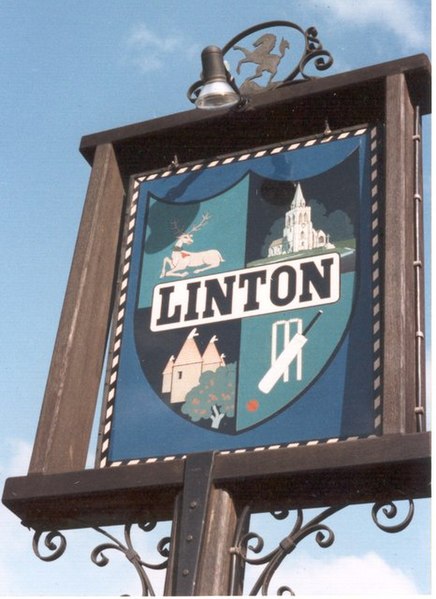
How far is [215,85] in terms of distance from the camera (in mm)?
5637

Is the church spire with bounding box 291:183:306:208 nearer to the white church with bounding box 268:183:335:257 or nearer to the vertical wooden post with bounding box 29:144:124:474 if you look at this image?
the white church with bounding box 268:183:335:257

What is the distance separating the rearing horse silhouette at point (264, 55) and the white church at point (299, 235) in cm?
91

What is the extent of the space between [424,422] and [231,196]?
1475mm

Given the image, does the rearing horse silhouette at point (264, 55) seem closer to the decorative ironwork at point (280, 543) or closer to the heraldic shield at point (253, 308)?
the heraldic shield at point (253, 308)

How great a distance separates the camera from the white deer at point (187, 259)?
5.46 meters

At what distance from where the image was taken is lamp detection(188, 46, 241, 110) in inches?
221

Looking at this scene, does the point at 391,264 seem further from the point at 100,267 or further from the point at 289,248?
the point at 100,267

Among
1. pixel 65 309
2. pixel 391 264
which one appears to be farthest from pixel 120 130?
pixel 391 264

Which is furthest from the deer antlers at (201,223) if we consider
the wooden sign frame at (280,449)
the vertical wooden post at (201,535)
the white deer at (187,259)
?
the vertical wooden post at (201,535)

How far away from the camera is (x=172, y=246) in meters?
5.62

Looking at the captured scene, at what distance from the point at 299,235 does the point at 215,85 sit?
2.69 ft

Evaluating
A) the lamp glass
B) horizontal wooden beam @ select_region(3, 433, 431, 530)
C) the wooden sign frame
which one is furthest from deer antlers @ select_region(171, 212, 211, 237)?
horizontal wooden beam @ select_region(3, 433, 431, 530)

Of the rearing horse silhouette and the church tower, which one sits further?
the rearing horse silhouette

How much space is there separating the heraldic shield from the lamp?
280 millimetres
